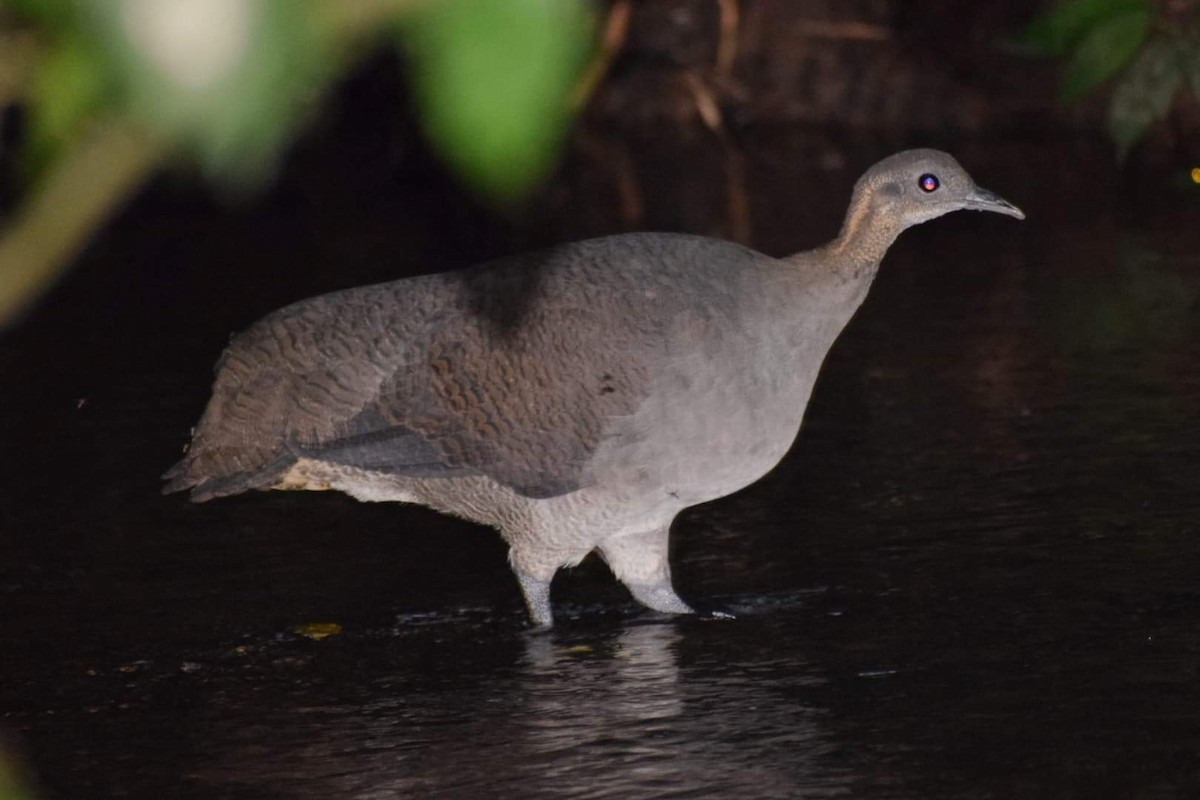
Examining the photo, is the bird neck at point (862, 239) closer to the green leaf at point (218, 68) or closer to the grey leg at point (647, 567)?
the grey leg at point (647, 567)

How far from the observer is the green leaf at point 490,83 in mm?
1029

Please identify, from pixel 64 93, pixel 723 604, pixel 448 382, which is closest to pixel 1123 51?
pixel 448 382

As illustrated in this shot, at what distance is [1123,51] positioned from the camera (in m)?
5.35

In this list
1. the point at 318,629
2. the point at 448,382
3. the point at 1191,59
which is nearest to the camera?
the point at 448,382

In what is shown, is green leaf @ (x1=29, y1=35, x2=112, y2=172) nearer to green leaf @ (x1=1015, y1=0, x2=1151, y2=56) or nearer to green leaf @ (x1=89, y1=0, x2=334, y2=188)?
green leaf @ (x1=89, y1=0, x2=334, y2=188)

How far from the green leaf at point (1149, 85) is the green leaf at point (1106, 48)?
61 centimetres

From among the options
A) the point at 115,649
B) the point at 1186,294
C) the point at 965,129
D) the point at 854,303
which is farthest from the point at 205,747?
the point at 965,129

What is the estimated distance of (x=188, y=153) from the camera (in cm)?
104

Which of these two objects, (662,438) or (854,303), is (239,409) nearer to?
(662,438)

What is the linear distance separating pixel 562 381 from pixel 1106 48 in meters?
1.83

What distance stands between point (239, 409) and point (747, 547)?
2.01m

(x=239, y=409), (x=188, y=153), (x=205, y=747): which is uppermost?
(x=239, y=409)

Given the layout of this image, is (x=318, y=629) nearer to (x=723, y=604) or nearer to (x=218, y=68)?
(x=723, y=604)

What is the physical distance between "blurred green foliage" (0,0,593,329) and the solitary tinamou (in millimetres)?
4963
